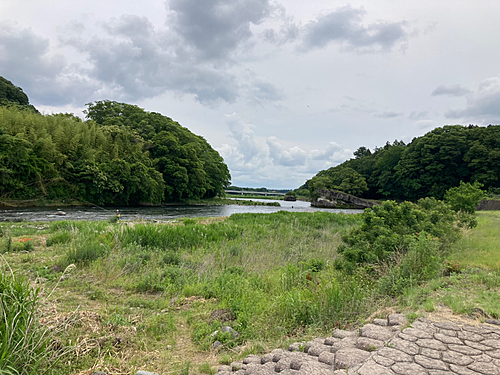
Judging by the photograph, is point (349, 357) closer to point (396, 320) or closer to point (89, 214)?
point (396, 320)

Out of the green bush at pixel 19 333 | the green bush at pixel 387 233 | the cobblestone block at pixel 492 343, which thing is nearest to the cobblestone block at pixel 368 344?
the cobblestone block at pixel 492 343

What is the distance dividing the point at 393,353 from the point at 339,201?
6421 cm

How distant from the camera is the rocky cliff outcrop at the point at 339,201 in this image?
201ft

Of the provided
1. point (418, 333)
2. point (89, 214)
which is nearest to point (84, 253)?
point (418, 333)

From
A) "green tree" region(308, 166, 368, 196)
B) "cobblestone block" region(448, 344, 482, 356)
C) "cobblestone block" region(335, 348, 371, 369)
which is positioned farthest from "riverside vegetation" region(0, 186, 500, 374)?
"green tree" region(308, 166, 368, 196)

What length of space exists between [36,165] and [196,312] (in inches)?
1178

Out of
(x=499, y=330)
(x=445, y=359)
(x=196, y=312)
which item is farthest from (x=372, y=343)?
(x=196, y=312)

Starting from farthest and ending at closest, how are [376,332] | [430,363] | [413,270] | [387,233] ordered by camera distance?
[387,233]
[413,270]
[376,332]
[430,363]

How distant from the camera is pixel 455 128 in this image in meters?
60.1

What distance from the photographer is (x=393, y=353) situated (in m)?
2.80

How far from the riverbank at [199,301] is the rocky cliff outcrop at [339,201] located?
183ft

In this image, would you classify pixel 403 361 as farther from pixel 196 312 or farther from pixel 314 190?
pixel 314 190

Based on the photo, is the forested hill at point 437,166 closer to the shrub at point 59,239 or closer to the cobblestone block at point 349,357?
the cobblestone block at point 349,357

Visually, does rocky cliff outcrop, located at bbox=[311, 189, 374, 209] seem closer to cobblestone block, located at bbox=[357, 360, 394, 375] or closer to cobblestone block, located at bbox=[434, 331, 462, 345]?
cobblestone block, located at bbox=[434, 331, 462, 345]
